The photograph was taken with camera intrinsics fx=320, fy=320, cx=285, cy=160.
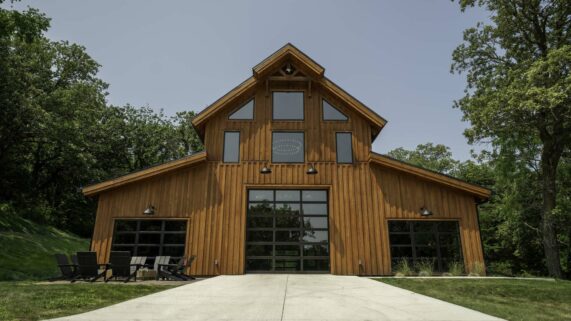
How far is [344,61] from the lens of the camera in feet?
42.8

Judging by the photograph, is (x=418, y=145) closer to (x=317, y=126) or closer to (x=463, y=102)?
(x=463, y=102)

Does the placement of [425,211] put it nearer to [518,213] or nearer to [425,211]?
[425,211]

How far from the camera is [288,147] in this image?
13422 mm

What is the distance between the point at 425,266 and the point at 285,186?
6.10 metres

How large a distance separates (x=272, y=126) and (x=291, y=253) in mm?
5269

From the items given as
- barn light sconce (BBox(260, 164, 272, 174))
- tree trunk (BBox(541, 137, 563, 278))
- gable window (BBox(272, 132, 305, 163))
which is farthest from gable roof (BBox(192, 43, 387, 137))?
tree trunk (BBox(541, 137, 563, 278))

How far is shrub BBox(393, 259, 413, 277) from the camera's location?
39.1 feet

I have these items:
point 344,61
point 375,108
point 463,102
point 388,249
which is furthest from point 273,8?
point 463,102

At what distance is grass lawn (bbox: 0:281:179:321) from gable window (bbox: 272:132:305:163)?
6.90 m

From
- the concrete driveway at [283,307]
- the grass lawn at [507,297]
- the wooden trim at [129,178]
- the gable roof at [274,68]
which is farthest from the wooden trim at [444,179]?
the wooden trim at [129,178]

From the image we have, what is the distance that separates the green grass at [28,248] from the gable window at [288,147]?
987cm

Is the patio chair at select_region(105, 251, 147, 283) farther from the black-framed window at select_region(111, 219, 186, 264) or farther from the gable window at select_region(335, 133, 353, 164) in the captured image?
the gable window at select_region(335, 133, 353, 164)

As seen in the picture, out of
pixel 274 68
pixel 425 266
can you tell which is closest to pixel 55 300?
pixel 274 68

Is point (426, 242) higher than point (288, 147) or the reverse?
the reverse
